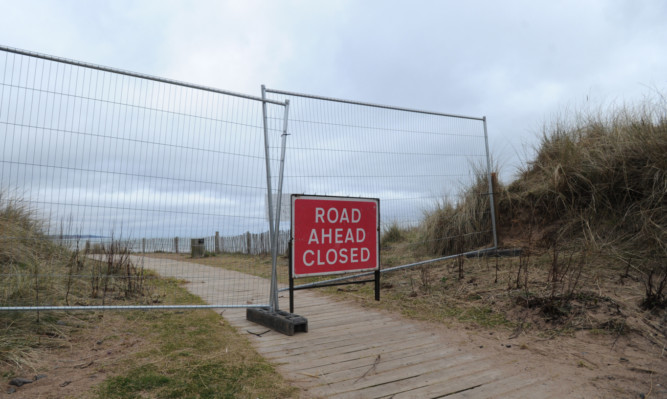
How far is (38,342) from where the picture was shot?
370cm

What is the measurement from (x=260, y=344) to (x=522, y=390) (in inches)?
93.8

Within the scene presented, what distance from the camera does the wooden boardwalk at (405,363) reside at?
2.97m

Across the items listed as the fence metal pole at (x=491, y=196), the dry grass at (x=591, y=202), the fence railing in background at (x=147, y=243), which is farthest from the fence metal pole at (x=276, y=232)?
the fence metal pole at (x=491, y=196)

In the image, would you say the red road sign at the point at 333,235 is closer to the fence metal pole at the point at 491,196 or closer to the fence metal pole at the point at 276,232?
the fence metal pole at the point at 276,232

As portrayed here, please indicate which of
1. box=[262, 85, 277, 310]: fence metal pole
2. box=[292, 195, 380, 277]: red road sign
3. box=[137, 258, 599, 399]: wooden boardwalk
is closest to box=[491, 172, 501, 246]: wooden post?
box=[292, 195, 380, 277]: red road sign

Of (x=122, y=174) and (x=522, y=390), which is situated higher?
(x=122, y=174)

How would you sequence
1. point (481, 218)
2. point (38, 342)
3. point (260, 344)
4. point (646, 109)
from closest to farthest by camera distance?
1. point (38, 342)
2. point (260, 344)
3. point (646, 109)
4. point (481, 218)

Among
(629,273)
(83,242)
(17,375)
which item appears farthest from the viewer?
(629,273)

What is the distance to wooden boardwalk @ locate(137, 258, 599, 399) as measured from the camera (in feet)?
9.74

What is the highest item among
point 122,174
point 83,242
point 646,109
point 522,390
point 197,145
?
point 646,109

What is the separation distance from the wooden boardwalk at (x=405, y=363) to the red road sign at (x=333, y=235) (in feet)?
2.30

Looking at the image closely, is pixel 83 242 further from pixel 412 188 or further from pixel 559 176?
→ pixel 559 176

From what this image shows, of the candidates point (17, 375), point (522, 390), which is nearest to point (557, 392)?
point (522, 390)

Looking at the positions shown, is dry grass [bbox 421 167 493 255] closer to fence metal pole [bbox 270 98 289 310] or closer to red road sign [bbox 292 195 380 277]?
red road sign [bbox 292 195 380 277]
